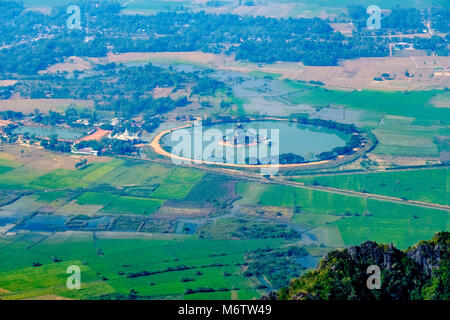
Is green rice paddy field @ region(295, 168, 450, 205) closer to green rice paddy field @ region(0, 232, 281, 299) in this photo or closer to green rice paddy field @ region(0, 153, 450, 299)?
green rice paddy field @ region(0, 153, 450, 299)

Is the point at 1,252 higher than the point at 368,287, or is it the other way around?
the point at 368,287

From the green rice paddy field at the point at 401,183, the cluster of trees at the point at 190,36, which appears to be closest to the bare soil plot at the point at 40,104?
the cluster of trees at the point at 190,36
